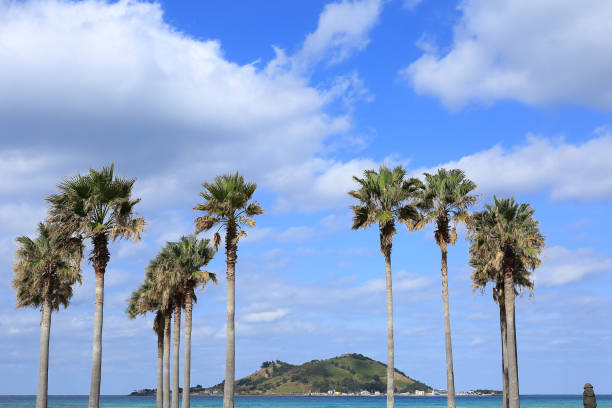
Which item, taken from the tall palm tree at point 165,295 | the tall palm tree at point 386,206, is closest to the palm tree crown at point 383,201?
the tall palm tree at point 386,206

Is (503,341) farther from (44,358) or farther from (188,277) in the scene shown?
(44,358)

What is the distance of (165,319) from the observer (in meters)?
54.4

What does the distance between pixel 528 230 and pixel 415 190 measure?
8878 mm

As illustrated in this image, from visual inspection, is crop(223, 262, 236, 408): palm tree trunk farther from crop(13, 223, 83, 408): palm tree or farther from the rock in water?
the rock in water

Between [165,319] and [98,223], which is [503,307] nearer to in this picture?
[165,319]

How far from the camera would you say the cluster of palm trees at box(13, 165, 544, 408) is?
104 feet

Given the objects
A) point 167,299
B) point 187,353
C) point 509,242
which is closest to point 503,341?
point 509,242

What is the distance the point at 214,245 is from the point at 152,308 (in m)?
22.1

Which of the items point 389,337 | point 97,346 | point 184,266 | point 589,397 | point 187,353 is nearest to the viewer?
point 97,346

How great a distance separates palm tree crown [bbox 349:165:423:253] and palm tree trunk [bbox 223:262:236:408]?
30.0ft

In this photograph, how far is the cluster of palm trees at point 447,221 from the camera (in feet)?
132

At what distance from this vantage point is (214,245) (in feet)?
118

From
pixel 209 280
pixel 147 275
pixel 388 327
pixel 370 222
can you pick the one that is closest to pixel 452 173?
pixel 370 222

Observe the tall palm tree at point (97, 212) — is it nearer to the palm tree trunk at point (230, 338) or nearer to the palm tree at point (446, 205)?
the palm tree trunk at point (230, 338)
